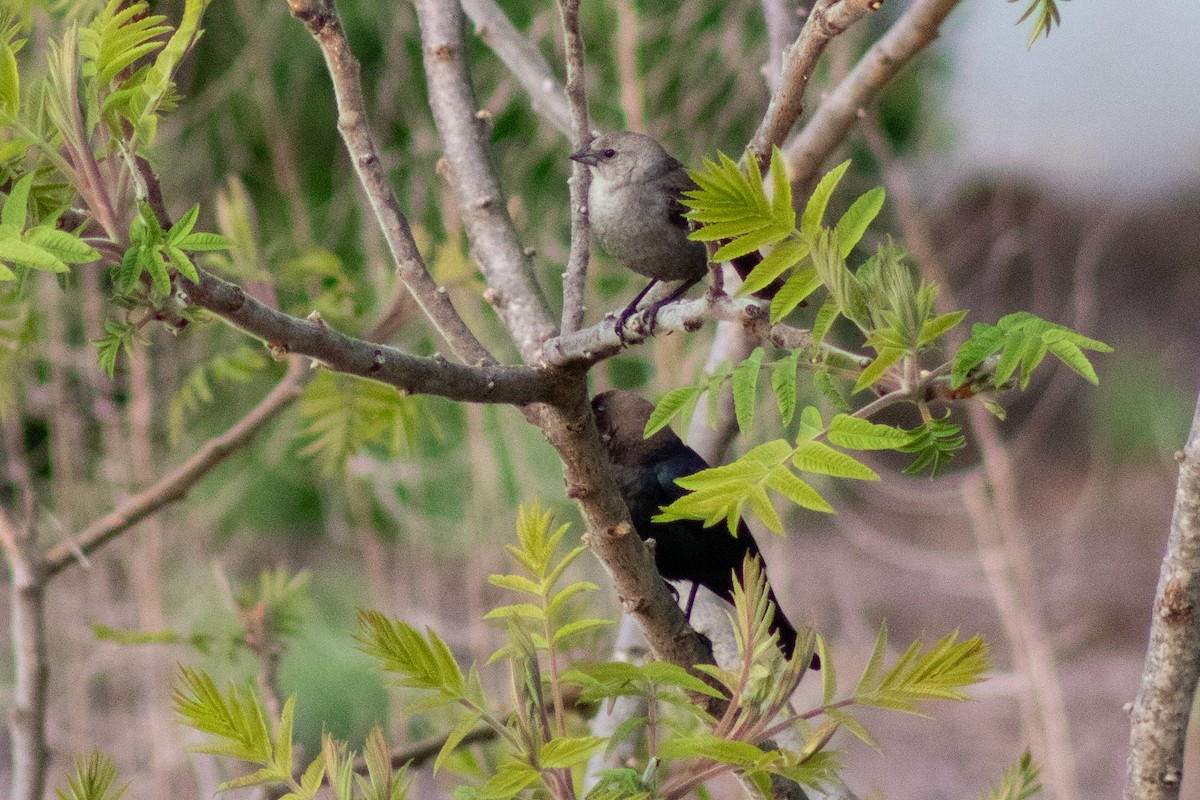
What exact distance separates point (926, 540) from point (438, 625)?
4156 millimetres

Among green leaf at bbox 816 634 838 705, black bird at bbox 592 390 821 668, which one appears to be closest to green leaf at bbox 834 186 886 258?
green leaf at bbox 816 634 838 705

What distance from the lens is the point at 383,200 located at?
47.6 inches

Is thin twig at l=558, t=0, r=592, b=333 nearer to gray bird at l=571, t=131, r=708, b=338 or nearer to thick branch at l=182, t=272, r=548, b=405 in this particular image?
thick branch at l=182, t=272, r=548, b=405

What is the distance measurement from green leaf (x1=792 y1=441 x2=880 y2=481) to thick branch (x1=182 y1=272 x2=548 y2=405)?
0.98ft

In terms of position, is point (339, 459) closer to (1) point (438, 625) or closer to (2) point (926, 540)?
(1) point (438, 625)

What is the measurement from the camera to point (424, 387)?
936 millimetres

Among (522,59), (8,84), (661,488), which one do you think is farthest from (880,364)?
(522,59)

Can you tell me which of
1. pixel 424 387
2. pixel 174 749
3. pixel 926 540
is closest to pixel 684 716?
pixel 424 387

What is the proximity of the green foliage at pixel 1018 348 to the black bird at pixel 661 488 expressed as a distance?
1195 mm

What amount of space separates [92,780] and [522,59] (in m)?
1.58

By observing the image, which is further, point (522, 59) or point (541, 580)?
point (522, 59)

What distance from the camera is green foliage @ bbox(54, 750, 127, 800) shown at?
821 millimetres

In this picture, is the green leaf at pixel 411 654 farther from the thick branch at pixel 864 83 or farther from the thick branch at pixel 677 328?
the thick branch at pixel 864 83

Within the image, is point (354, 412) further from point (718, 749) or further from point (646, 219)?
point (718, 749)
